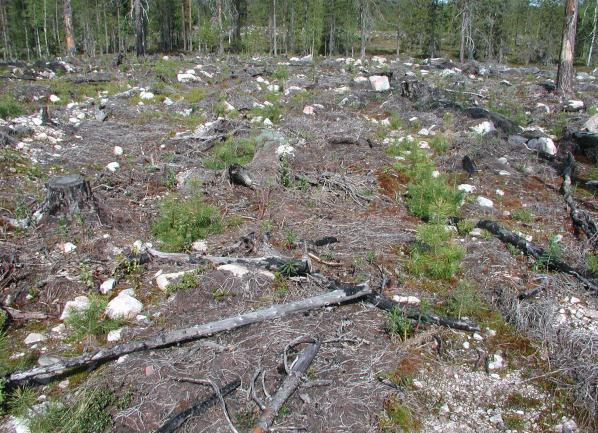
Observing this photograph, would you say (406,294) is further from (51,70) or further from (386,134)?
(51,70)

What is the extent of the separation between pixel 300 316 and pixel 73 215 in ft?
9.60

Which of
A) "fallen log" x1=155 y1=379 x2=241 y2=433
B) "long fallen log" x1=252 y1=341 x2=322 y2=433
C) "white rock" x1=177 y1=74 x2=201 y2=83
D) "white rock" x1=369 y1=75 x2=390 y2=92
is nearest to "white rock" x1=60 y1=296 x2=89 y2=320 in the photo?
"fallen log" x1=155 y1=379 x2=241 y2=433

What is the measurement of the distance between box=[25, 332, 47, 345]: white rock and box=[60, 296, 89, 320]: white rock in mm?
214

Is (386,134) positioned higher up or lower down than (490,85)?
lower down

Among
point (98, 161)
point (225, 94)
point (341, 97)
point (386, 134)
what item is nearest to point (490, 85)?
point (341, 97)

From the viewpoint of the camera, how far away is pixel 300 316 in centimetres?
Result: 353

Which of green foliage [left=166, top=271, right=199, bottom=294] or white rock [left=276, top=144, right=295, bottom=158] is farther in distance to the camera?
white rock [left=276, top=144, right=295, bottom=158]

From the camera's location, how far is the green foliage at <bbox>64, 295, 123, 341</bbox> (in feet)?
10.9

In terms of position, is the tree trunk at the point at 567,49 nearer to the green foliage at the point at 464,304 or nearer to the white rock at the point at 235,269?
the green foliage at the point at 464,304

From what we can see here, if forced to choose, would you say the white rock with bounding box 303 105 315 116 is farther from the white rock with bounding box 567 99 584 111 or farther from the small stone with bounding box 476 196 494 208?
the white rock with bounding box 567 99 584 111

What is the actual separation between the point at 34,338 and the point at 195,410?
1.56 meters

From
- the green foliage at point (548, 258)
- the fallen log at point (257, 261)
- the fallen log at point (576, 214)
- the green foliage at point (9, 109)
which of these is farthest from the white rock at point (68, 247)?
the green foliage at point (9, 109)

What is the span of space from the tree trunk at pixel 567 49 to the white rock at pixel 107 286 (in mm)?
11740

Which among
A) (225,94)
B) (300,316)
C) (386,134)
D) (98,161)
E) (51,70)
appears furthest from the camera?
(51,70)
